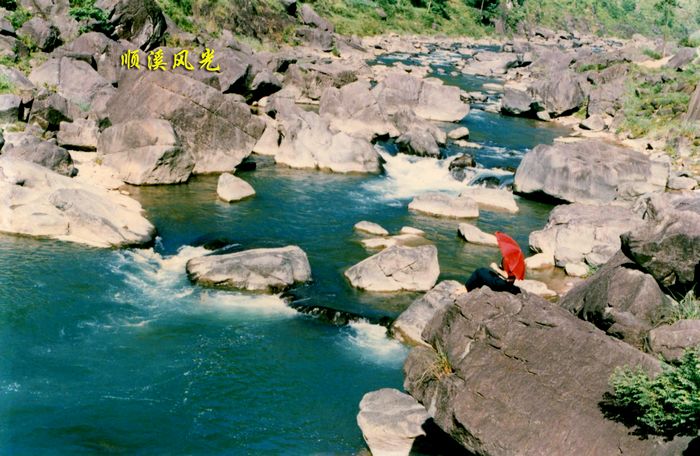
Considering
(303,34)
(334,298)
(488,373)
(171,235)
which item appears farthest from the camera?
(303,34)

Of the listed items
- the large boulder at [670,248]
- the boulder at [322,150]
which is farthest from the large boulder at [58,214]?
the large boulder at [670,248]

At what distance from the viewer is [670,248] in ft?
44.4

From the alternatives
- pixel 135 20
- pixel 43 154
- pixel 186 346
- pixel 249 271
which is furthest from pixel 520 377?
pixel 135 20

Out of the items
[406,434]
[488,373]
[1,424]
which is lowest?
[1,424]

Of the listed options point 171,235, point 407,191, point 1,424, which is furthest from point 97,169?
point 1,424

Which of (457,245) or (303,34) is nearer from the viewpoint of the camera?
(457,245)

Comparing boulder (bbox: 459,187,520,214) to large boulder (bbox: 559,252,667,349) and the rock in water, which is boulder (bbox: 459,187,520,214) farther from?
the rock in water

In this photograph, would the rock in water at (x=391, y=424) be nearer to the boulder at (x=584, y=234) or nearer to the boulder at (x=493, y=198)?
the boulder at (x=584, y=234)

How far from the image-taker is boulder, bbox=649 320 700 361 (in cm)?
1122

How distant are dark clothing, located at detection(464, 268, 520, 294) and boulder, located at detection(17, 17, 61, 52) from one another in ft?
134

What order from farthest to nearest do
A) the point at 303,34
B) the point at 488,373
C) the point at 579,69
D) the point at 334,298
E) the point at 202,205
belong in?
the point at 303,34 → the point at 579,69 → the point at 202,205 → the point at 334,298 → the point at 488,373

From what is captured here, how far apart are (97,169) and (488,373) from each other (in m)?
24.2

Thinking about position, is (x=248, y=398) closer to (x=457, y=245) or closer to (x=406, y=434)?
(x=406, y=434)

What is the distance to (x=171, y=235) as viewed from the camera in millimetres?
25656
